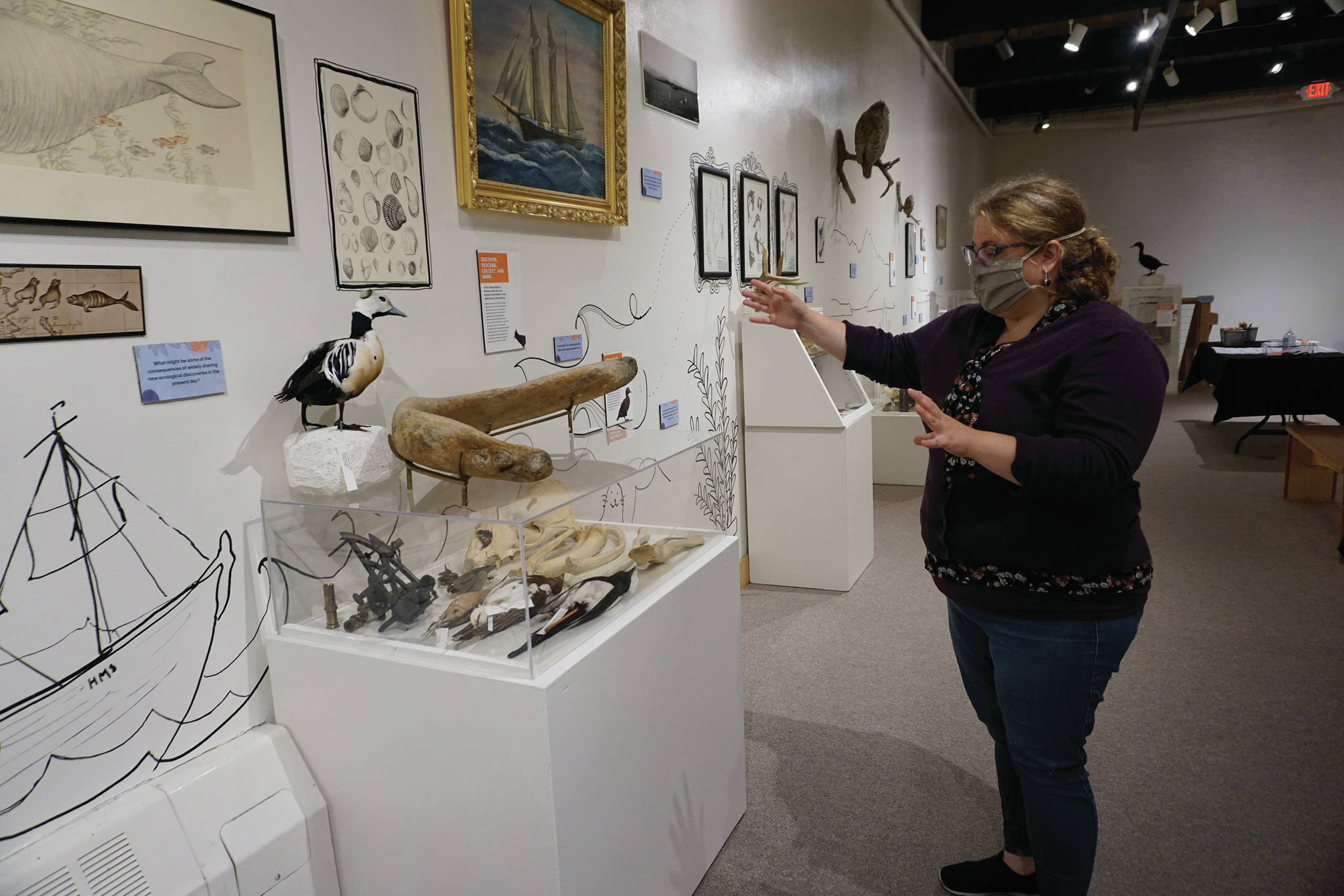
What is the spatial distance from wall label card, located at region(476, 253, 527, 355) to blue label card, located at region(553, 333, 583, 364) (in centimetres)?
16

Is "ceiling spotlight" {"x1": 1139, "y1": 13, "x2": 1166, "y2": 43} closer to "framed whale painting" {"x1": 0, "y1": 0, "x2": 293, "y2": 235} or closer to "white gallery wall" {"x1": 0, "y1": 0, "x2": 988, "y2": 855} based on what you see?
"white gallery wall" {"x1": 0, "y1": 0, "x2": 988, "y2": 855}

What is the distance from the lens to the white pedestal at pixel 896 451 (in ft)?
18.6

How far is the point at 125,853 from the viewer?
1.28 m

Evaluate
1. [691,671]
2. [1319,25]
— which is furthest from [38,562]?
[1319,25]

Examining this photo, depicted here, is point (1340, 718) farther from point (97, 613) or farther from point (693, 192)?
point (97, 613)

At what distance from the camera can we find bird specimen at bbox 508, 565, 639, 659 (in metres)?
1.37

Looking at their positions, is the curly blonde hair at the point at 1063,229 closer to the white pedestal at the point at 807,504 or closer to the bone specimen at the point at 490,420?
the bone specimen at the point at 490,420

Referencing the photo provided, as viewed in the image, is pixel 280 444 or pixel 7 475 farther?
pixel 280 444

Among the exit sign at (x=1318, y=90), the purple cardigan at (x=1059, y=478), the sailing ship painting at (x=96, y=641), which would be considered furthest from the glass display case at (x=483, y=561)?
the exit sign at (x=1318, y=90)

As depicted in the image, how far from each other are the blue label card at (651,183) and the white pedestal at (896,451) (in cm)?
315

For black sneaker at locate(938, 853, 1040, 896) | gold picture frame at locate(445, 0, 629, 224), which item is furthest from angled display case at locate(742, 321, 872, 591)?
black sneaker at locate(938, 853, 1040, 896)

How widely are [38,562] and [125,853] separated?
47 cm

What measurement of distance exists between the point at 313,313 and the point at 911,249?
6.42 metres

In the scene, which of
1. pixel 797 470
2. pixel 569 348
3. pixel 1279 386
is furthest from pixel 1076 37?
pixel 569 348
